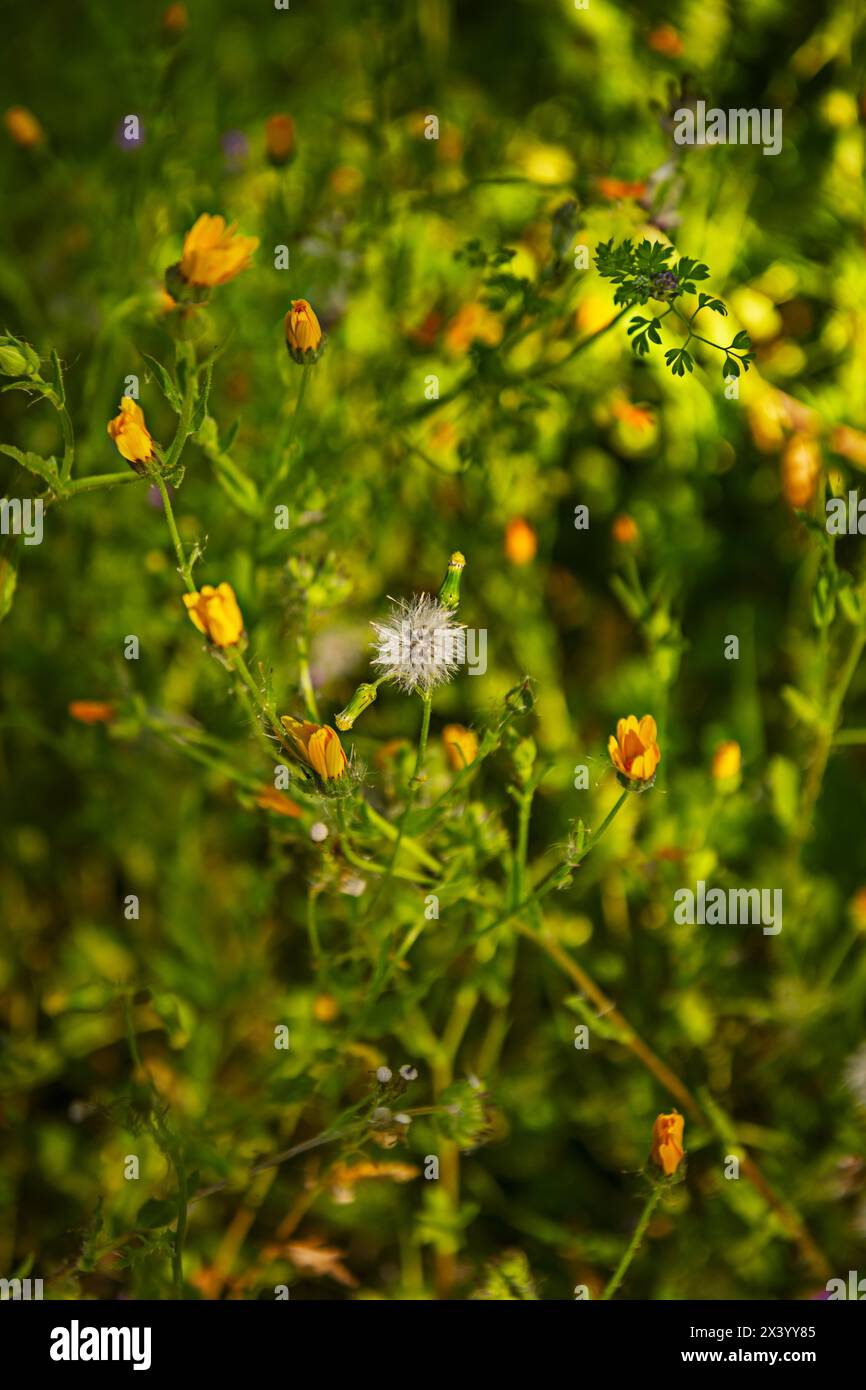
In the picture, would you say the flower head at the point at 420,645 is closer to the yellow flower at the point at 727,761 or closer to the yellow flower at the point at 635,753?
the yellow flower at the point at 635,753

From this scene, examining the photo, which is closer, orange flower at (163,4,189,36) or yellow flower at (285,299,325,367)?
yellow flower at (285,299,325,367)

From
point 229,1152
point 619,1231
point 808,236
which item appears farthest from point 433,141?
point 619,1231

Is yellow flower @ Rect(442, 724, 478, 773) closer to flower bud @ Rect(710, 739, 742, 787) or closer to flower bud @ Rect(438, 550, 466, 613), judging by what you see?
flower bud @ Rect(438, 550, 466, 613)

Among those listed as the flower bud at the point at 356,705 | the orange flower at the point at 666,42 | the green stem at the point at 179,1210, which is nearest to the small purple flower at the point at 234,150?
the orange flower at the point at 666,42

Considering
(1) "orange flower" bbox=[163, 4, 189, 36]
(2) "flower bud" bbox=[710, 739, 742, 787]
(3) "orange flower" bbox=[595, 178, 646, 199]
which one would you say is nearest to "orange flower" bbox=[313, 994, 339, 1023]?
(2) "flower bud" bbox=[710, 739, 742, 787]

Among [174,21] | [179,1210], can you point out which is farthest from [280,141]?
[179,1210]
